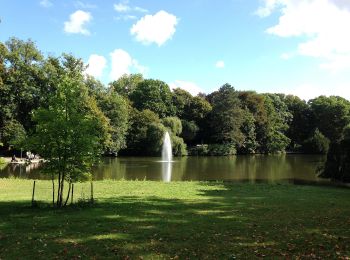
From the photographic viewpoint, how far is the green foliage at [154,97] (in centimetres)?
8656

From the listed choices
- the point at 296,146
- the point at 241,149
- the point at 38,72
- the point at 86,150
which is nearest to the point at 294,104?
the point at 296,146

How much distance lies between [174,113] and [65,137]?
2871 inches

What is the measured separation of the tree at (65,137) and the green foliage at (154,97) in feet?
229

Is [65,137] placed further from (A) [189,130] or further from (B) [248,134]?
(B) [248,134]

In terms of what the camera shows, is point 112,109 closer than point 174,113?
Yes

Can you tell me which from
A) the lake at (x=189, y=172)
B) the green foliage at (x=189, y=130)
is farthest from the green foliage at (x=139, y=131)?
the lake at (x=189, y=172)

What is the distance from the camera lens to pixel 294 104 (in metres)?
111

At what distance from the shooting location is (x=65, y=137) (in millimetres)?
14977

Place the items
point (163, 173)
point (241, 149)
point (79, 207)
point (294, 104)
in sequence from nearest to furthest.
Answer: point (79, 207) → point (163, 173) → point (241, 149) → point (294, 104)

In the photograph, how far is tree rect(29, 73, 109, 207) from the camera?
1492 centimetres

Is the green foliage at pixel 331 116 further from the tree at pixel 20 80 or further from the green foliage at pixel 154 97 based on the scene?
the tree at pixel 20 80

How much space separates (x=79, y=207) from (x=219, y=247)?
7857 mm

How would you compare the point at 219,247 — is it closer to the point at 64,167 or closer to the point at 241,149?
the point at 64,167

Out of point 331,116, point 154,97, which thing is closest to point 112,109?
point 154,97
